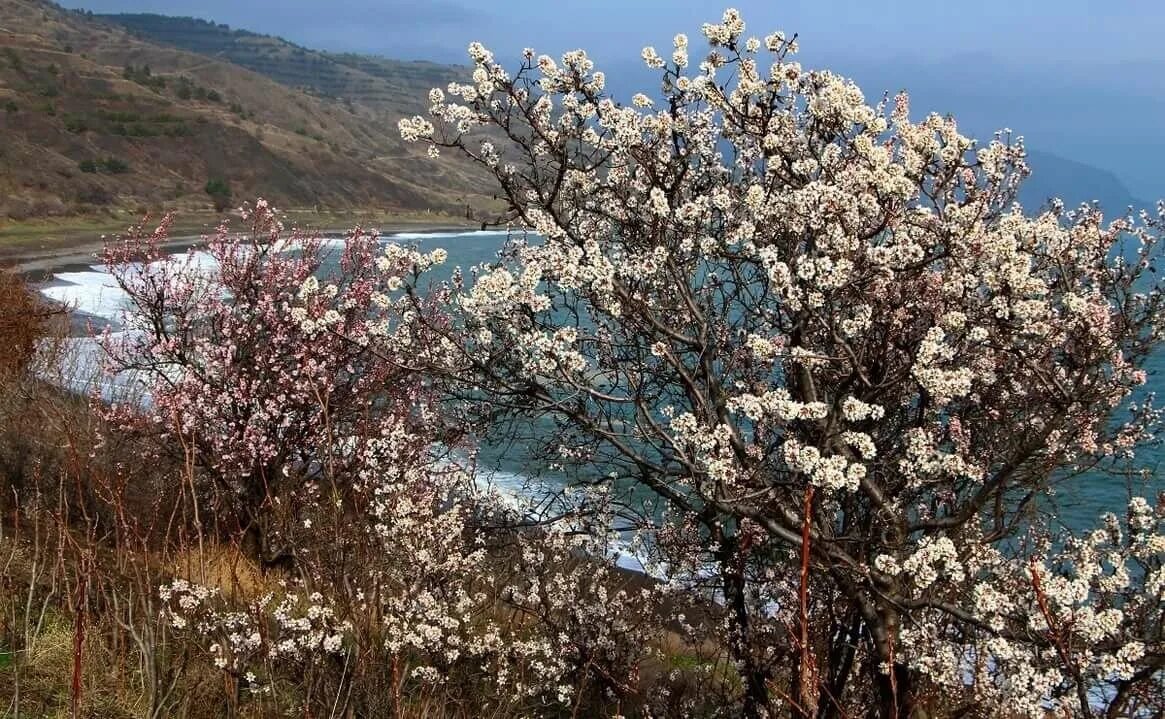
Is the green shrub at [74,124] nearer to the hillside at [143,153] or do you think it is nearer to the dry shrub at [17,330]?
the hillside at [143,153]

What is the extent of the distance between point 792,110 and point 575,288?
2.35 metres

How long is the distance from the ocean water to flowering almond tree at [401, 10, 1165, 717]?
80cm

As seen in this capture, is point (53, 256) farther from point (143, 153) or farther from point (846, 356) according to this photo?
point (846, 356)

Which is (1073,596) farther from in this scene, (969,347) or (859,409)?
(969,347)

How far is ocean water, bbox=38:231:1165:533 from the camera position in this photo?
13.6m

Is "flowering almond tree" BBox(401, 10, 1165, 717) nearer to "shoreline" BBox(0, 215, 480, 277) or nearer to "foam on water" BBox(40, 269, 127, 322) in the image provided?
"foam on water" BBox(40, 269, 127, 322)

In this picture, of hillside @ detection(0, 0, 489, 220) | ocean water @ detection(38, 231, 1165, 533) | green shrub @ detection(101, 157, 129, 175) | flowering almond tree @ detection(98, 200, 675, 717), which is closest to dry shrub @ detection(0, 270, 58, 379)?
ocean water @ detection(38, 231, 1165, 533)

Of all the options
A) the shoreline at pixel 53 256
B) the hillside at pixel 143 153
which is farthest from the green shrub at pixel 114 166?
the shoreline at pixel 53 256

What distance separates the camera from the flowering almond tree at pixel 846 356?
17.5 ft

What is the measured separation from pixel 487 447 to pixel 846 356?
44.2 feet

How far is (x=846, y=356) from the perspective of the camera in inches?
236

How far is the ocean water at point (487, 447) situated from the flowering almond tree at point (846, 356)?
2.61 ft

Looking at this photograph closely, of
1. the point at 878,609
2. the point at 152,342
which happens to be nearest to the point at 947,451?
the point at 878,609

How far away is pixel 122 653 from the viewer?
5.32 meters
